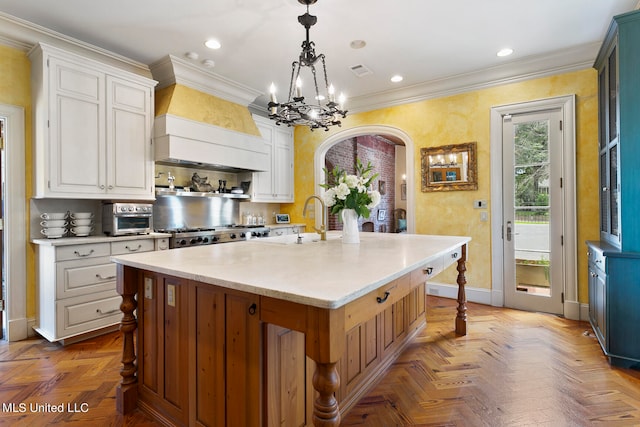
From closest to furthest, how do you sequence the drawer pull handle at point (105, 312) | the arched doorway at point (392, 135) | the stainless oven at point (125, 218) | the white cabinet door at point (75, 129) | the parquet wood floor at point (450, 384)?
the parquet wood floor at point (450, 384)
the white cabinet door at point (75, 129)
the drawer pull handle at point (105, 312)
the stainless oven at point (125, 218)
the arched doorway at point (392, 135)

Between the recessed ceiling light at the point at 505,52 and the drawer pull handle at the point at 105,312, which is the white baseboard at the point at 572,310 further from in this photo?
the drawer pull handle at the point at 105,312

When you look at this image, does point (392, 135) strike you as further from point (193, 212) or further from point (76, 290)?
point (76, 290)

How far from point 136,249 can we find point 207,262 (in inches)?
79.3

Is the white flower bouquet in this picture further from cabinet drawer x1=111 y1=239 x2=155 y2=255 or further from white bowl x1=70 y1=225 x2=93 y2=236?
white bowl x1=70 y1=225 x2=93 y2=236

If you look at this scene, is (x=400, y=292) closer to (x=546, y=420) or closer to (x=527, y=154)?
(x=546, y=420)

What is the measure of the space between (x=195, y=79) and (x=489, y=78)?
3.55 metres

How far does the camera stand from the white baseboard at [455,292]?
3.96 metres

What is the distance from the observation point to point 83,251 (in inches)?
114

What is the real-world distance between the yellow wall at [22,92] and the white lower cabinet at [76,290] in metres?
0.11

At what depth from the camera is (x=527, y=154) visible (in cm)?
371

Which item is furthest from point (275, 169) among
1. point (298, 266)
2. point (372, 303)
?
point (372, 303)

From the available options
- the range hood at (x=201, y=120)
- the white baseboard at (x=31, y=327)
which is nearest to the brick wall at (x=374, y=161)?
the range hood at (x=201, y=120)

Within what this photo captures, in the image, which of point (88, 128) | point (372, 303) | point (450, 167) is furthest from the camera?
point (450, 167)

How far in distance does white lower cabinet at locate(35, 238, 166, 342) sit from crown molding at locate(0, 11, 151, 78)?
6.04 feet
